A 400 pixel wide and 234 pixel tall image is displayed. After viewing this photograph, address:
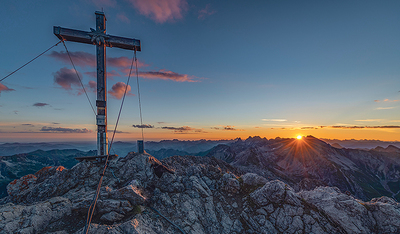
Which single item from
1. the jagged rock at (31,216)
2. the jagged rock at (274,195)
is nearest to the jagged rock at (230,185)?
the jagged rock at (274,195)

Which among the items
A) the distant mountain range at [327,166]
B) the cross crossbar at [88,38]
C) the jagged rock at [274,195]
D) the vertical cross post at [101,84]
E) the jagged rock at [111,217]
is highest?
the cross crossbar at [88,38]

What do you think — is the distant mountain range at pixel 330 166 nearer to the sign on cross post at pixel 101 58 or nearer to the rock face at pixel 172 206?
the rock face at pixel 172 206

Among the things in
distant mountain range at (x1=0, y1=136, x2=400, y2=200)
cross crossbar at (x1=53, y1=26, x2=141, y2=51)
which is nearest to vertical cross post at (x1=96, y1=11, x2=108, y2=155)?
cross crossbar at (x1=53, y1=26, x2=141, y2=51)

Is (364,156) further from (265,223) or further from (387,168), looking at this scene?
(265,223)

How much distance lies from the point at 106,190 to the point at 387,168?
264 metres

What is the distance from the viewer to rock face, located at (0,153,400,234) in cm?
1052

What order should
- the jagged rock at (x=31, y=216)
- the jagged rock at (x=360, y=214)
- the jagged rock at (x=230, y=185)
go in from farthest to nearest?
1. the jagged rock at (x=230, y=185)
2. the jagged rock at (x=360, y=214)
3. the jagged rock at (x=31, y=216)

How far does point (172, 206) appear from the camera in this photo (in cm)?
1385

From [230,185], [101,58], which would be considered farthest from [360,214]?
[101,58]

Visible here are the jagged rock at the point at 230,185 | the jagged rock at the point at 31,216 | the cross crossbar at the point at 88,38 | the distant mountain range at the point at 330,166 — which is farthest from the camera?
the distant mountain range at the point at 330,166

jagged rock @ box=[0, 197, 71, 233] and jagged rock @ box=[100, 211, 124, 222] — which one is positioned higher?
jagged rock @ box=[0, 197, 71, 233]

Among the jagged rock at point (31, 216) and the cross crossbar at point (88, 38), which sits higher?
the cross crossbar at point (88, 38)

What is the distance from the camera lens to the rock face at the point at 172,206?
414 inches

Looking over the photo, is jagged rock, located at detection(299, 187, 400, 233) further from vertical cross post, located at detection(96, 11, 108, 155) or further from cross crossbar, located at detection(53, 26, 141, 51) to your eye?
cross crossbar, located at detection(53, 26, 141, 51)
